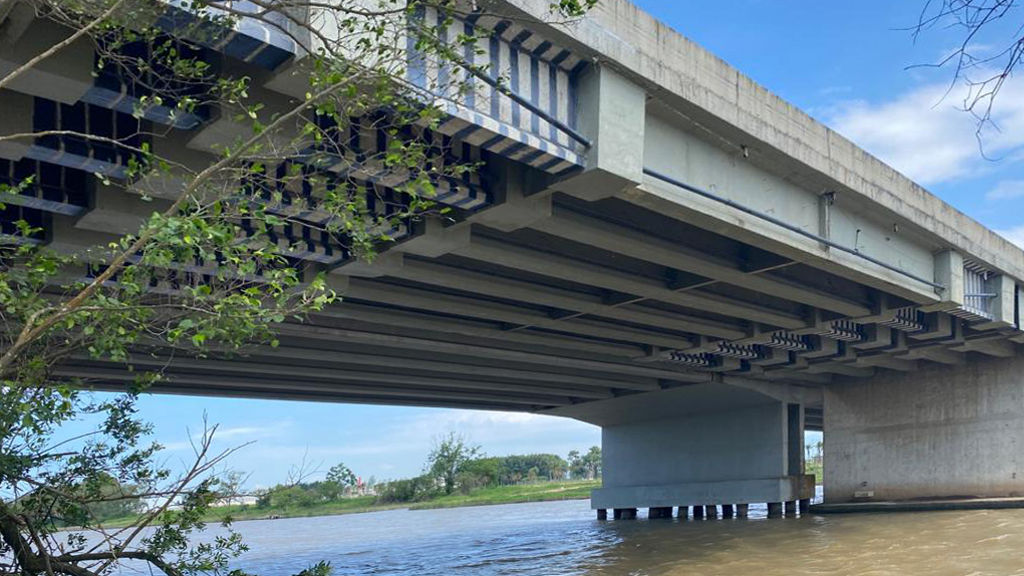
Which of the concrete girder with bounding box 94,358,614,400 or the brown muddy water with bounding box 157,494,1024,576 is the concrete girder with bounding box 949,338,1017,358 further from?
the concrete girder with bounding box 94,358,614,400

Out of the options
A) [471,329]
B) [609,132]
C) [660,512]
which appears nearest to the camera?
[609,132]

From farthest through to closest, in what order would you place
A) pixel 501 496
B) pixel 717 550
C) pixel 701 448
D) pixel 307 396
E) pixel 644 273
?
1. pixel 501 496
2. pixel 701 448
3. pixel 307 396
4. pixel 717 550
5. pixel 644 273

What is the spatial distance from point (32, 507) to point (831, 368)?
28737 millimetres

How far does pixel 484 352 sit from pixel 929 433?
646 inches

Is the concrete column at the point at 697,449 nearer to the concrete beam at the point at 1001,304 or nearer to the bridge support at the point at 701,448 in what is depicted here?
the bridge support at the point at 701,448

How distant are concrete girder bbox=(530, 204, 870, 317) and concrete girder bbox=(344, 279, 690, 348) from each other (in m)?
3.96

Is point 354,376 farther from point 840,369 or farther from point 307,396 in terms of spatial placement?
point 840,369

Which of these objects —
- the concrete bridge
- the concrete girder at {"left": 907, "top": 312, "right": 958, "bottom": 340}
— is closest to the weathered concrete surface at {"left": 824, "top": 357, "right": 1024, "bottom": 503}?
the concrete bridge

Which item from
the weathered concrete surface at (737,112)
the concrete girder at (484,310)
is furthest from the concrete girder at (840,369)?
the weathered concrete surface at (737,112)

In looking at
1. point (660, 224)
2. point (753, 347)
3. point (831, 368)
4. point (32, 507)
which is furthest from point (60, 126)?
point (831, 368)

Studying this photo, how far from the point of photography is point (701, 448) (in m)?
38.5

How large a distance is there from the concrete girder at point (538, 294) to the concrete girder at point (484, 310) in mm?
1054

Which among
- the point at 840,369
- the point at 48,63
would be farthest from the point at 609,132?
the point at 840,369

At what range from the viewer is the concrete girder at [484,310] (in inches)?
721
